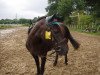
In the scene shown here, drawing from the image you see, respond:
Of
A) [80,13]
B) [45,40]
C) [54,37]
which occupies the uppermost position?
[54,37]

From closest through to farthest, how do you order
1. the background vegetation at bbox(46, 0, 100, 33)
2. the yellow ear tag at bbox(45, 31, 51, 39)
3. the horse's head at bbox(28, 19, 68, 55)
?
the horse's head at bbox(28, 19, 68, 55) → the yellow ear tag at bbox(45, 31, 51, 39) → the background vegetation at bbox(46, 0, 100, 33)

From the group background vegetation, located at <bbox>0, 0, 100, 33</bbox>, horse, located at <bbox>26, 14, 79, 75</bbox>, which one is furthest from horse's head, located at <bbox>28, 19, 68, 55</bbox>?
background vegetation, located at <bbox>0, 0, 100, 33</bbox>

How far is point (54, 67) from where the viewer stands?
38.2 feet

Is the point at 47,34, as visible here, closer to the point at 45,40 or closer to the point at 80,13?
the point at 45,40

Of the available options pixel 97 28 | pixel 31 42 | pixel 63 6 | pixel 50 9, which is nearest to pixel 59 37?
pixel 31 42

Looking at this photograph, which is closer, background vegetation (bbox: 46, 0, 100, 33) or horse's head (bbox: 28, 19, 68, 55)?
horse's head (bbox: 28, 19, 68, 55)

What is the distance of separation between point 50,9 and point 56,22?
79.8m

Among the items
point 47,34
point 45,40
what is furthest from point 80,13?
point 47,34

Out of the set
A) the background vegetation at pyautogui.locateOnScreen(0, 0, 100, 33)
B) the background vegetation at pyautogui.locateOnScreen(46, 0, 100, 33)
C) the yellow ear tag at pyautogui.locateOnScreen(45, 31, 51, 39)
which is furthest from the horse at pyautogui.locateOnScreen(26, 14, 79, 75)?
the background vegetation at pyautogui.locateOnScreen(46, 0, 100, 33)

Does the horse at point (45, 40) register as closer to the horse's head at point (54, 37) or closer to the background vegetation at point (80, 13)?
the horse's head at point (54, 37)

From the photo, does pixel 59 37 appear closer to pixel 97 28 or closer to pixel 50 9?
pixel 97 28

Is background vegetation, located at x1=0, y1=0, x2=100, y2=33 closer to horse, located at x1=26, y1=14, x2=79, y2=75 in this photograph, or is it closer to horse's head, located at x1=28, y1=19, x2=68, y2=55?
horse, located at x1=26, y1=14, x2=79, y2=75

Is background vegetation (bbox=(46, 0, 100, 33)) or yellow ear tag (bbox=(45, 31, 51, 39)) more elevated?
yellow ear tag (bbox=(45, 31, 51, 39))

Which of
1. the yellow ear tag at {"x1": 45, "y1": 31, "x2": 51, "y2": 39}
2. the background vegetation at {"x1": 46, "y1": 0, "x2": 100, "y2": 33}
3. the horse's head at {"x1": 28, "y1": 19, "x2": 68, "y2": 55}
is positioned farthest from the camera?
the background vegetation at {"x1": 46, "y1": 0, "x2": 100, "y2": 33}
